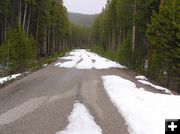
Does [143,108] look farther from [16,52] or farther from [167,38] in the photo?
[16,52]

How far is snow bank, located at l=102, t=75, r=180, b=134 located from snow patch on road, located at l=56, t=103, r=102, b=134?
891 millimetres

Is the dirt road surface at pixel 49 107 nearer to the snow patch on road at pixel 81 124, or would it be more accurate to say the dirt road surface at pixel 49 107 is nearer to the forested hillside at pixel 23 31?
the snow patch on road at pixel 81 124

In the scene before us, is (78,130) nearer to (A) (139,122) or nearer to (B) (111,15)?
(A) (139,122)

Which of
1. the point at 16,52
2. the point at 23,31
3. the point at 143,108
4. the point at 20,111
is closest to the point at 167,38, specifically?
the point at 16,52

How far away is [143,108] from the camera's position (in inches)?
452

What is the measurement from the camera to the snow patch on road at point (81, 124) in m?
8.16

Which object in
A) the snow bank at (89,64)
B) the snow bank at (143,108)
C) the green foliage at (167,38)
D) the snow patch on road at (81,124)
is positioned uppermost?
the green foliage at (167,38)

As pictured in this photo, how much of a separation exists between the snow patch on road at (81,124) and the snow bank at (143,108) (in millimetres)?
891

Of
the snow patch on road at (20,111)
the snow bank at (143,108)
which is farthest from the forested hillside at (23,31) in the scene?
the snow patch on road at (20,111)

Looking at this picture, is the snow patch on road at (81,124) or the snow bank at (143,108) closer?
the snow patch on road at (81,124)

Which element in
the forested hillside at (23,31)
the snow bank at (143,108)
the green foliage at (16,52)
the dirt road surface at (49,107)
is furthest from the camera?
the forested hillside at (23,31)

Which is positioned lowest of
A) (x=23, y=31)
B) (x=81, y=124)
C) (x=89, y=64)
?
(x=89, y=64)

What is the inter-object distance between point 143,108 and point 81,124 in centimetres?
326

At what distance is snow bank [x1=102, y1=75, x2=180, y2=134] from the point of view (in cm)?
880
